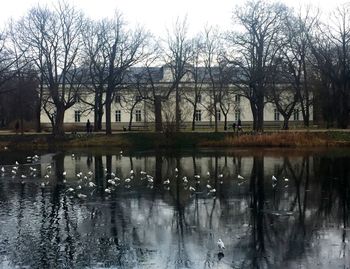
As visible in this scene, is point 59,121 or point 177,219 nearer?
point 177,219

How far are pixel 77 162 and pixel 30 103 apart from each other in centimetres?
3645

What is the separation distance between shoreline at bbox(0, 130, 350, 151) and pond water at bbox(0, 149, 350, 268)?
66.7 feet

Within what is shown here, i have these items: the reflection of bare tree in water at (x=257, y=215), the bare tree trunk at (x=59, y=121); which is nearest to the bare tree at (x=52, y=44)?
the bare tree trunk at (x=59, y=121)

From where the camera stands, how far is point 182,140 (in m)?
51.5

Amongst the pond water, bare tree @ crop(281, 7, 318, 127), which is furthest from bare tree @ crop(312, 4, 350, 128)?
the pond water

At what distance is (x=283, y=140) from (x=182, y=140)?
10.2 m

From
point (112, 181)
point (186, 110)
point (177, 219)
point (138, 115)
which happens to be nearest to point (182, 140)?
point (112, 181)

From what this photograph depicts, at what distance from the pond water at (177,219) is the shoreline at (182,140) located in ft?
66.7

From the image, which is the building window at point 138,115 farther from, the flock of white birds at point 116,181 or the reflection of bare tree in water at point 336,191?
the flock of white birds at point 116,181

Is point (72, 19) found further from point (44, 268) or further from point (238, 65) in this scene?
point (44, 268)

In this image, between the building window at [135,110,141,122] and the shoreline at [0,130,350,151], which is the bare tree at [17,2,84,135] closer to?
the shoreline at [0,130,350,151]

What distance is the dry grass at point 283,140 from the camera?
158 ft

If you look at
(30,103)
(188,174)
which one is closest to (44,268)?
(188,174)

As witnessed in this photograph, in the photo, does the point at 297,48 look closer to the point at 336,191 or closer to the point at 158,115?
the point at 158,115
